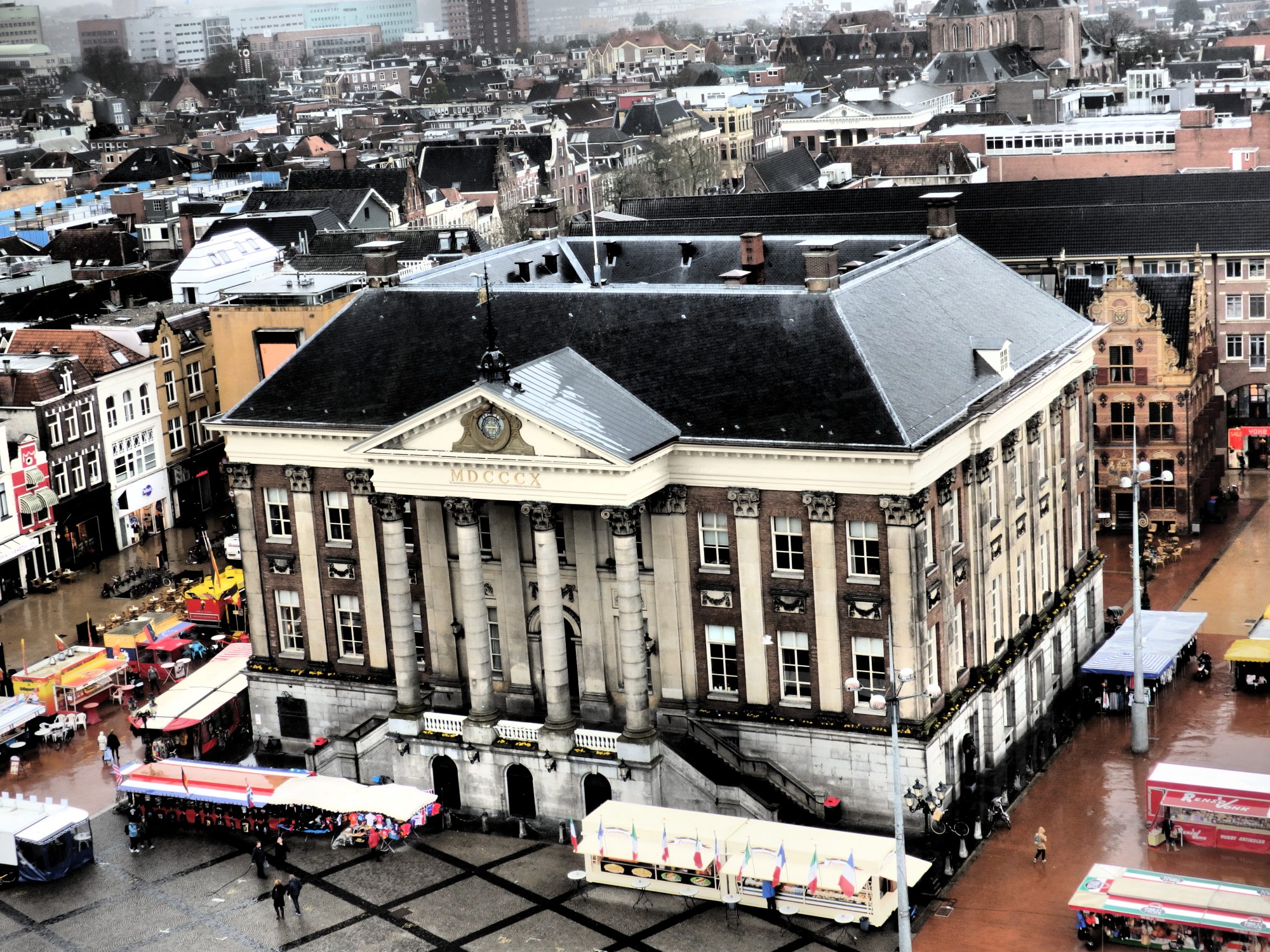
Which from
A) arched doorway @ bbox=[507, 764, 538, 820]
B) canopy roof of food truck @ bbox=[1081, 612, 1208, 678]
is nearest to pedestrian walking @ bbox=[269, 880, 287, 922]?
arched doorway @ bbox=[507, 764, 538, 820]

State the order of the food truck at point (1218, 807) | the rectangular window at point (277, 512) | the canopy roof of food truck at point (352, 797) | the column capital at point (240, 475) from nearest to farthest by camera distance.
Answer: the food truck at point (1218, 807) → the canopy roof of food truck at point (352, 797) → the rectangular window at point (277, 512) → the column capital at point (240, 475)

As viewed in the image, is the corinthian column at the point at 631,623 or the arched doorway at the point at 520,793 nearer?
the corinthian column at the point at 631,623

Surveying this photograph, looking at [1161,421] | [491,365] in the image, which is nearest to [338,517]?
[491,365]

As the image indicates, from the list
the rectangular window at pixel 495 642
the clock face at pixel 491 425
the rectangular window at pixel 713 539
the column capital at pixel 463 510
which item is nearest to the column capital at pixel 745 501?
the rectangular window at pixel 713 539

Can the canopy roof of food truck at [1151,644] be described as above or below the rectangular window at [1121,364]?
below

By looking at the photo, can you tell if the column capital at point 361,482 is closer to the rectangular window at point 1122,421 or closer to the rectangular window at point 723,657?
the rectangular window at point 723,657

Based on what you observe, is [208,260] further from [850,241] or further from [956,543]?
[956,543]
